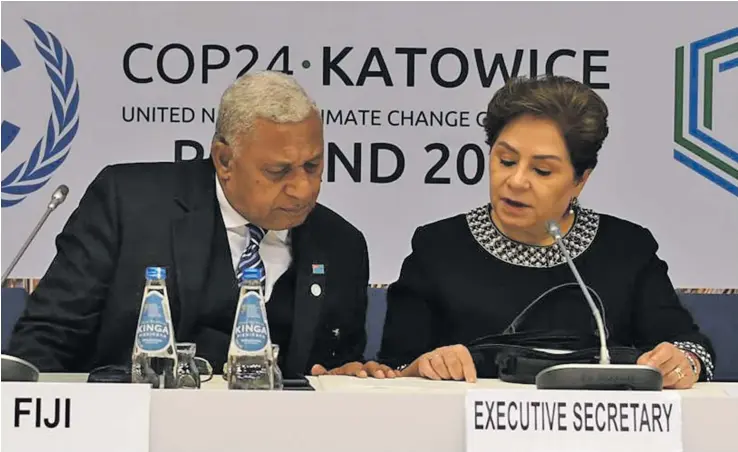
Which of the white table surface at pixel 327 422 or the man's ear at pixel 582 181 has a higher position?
the man's ear at pixel 582 181

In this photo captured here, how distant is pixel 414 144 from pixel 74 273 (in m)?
0.99

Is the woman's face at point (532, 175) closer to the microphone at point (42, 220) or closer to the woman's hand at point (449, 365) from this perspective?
the woman's hand at point (449, 365)

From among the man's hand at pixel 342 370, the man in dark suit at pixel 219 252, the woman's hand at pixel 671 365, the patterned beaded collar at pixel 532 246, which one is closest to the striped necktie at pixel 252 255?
the man in dark suit at pixel 219 252

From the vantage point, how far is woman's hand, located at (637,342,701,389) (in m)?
2.53

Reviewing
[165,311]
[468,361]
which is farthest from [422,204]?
[165,311]

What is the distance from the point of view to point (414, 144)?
3447mm

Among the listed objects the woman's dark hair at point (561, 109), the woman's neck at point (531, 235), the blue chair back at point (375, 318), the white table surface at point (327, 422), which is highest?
the woman's dark hair at point (561, 109)

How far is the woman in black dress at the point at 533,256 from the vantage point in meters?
3.14

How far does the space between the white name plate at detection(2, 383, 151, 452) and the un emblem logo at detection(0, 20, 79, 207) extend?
1.48 metres

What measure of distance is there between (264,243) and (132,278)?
353mm

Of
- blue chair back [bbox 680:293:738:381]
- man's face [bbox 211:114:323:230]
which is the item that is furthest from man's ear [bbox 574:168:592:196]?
man's face [bbox 211:114:323:230]

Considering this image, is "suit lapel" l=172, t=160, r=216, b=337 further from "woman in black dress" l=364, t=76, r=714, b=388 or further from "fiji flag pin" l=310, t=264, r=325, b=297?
"woman in black dress" l=364, t=76, r=714, b=388

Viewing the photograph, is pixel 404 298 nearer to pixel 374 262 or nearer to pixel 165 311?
pixel 374 262

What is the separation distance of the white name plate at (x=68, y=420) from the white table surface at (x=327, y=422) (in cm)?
5
